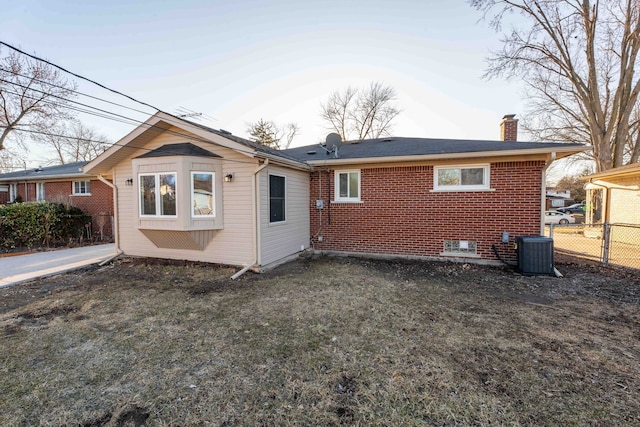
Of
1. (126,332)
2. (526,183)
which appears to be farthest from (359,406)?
(526,183)

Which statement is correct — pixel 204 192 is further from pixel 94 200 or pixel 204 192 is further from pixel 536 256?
pixel 94 200

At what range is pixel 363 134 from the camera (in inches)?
1067

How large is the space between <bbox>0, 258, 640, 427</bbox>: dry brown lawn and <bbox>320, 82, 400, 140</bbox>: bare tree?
911 inches

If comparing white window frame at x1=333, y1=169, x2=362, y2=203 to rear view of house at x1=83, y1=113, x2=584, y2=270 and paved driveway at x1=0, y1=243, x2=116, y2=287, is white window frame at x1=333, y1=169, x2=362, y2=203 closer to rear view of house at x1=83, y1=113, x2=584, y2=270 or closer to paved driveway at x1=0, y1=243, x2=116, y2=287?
rear view of house at x1=83, y1=113, x2=584, y2=270

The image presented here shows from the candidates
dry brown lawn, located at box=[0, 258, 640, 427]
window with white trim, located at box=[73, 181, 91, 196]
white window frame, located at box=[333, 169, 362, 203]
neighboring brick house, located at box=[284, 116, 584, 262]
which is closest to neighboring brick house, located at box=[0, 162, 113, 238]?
window with white trim, located at box=[73, 181, 91, 196]

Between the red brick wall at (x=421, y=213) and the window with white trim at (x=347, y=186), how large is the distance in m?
0.15

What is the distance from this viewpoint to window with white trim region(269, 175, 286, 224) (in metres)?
7.11

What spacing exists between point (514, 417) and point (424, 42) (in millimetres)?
11734

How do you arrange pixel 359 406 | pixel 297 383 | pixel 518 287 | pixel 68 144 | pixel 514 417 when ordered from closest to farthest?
pixel 514 417 → pixel 359 406 → pixel 297 383 → pixel 518 287 → pixel 68 144

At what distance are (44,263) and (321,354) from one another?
867 cm

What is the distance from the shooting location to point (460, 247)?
306 inches

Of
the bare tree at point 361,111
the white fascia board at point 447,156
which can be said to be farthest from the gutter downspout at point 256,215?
the bare tree at point 361,111

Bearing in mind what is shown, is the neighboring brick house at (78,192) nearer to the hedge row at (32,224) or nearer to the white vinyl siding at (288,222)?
the hedge row at (32,224)

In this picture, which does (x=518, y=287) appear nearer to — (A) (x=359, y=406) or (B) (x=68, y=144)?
(A) (x=359, y=406)
